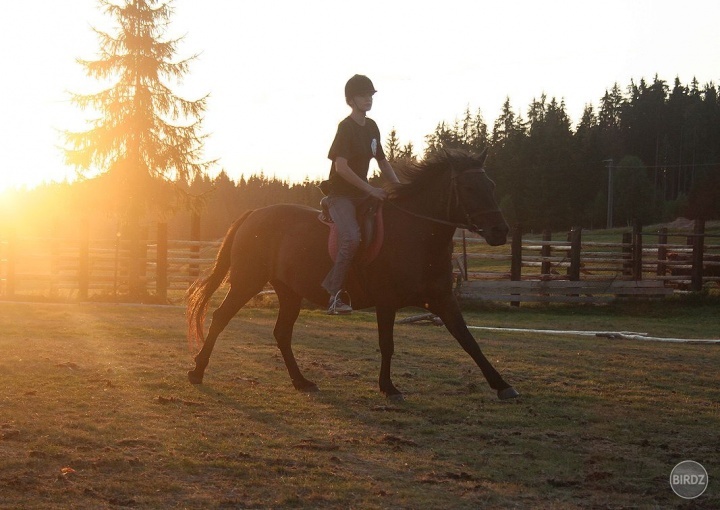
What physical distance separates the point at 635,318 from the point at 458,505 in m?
16.6

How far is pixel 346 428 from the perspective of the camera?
629 centimetres

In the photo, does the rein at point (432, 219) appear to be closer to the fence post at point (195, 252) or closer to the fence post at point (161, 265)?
the fence post at point (161, 265)

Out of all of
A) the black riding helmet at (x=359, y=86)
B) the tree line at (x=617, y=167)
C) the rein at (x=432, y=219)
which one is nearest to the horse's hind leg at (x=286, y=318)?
the rein at (x=432, y=219)

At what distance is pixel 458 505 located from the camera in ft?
14.4

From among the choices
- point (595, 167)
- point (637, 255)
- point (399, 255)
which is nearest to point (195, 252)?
point (637, 255)

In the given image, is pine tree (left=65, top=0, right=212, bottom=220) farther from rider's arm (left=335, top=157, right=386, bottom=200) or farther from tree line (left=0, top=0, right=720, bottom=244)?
rider's arm (left=335, top=157, right=386, bottom=200)

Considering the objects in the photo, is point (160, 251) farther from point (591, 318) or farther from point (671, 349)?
point (671, 349)

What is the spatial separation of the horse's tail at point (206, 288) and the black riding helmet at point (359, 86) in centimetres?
191

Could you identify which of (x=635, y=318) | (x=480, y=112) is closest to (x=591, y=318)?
(x=635, y=318)

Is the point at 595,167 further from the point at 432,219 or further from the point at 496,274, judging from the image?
the point at 432,219

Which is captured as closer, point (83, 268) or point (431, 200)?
point (431, 200)
